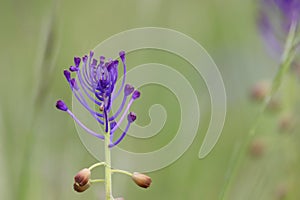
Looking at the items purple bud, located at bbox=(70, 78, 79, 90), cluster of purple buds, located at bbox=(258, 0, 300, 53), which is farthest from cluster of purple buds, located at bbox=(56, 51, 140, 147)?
cluster of purple buds, located at bbox=(258, 0, 300, 53)

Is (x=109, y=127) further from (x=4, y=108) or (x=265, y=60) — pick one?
(x=265, y=60)

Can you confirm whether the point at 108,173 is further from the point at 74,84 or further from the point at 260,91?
the point at 260,91

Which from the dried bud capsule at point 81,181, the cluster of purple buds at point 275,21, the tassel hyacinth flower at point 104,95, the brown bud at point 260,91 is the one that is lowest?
the dried bud capsule at point 81,181

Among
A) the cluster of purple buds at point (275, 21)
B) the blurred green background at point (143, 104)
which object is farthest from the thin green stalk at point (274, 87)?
the cluster of purple buds at point (275, 21)

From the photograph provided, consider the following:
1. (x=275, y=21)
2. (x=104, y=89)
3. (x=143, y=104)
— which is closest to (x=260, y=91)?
(x=275, y=21)

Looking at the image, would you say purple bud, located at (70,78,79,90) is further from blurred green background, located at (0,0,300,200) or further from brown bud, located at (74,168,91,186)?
blurred green background, located at (0,0,300,200)

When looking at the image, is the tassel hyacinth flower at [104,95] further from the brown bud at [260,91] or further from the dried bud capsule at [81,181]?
the brown bud at [260,91]
